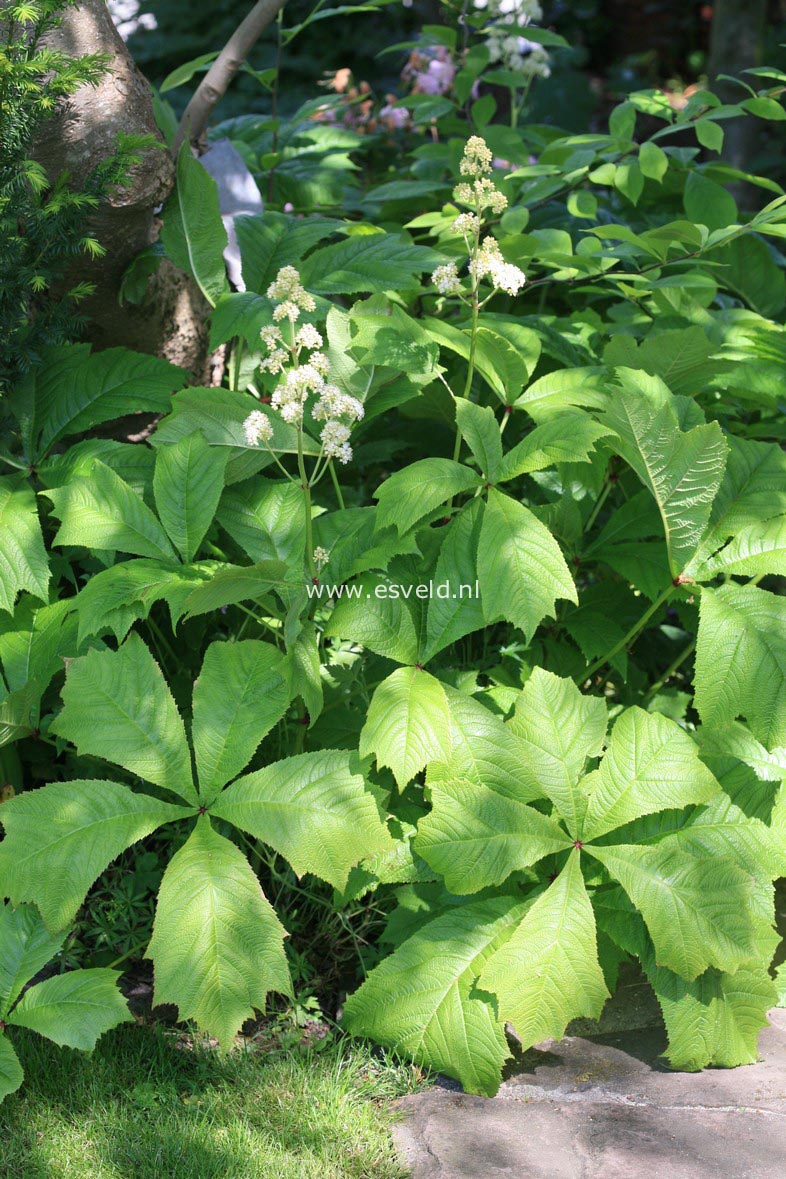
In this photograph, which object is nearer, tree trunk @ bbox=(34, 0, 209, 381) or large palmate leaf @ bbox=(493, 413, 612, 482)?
large palmate leaf @ bbox=(493, 413, 612, 482)

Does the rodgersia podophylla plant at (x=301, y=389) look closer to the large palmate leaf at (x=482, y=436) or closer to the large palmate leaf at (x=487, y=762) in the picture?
the large palmate leaf at (x=482, y=436)

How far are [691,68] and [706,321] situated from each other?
9.73 m

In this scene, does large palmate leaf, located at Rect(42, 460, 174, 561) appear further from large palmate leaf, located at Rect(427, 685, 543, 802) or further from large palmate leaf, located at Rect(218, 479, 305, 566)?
large palmate leaf, located at Rect(427, 685, 543, 802)

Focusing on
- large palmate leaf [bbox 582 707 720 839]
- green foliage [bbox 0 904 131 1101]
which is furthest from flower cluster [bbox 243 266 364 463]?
green foliage [bbox 0 904 131 1101]

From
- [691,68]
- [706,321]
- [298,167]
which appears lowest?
[691,68]

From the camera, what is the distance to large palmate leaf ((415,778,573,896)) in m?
1.77

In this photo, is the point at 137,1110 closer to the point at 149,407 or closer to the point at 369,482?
the point at 149,407

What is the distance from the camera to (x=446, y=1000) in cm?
178

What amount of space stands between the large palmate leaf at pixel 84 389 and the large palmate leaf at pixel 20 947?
36.3 inches

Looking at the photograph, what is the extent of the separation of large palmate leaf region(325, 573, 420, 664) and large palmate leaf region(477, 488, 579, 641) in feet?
0.53

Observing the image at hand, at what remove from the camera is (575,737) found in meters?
1.88

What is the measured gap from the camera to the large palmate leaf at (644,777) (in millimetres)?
1818

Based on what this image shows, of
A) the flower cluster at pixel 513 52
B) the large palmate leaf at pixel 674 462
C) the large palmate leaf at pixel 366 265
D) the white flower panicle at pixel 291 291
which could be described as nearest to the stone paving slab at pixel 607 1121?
the large palmate leaf at pixel 674 462

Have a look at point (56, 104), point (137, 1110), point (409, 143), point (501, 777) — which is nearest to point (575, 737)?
point (501, 777)
